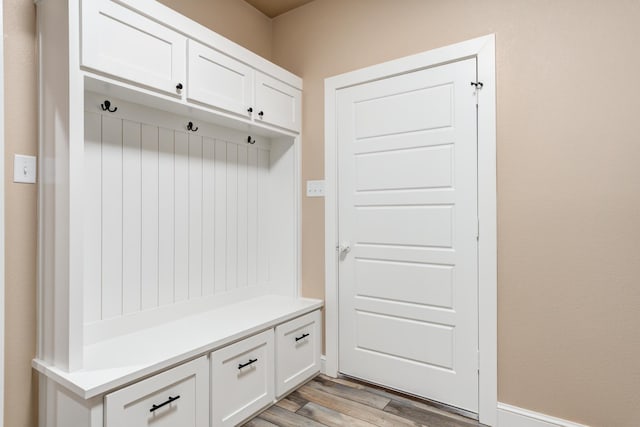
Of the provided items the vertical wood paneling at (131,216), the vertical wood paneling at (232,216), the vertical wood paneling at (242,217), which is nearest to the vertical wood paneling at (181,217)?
the vertical wood paneling at (131,216)

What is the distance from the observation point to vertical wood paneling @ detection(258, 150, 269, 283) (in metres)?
2.72

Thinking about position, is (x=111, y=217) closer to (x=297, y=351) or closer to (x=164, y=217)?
(x=164, y=217)

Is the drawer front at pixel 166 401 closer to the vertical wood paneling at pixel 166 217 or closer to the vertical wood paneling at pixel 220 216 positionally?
the vertical wood paneling at pixel 166 217

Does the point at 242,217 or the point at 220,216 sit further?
the point at 242,217

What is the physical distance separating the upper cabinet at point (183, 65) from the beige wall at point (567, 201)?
3.87 ft

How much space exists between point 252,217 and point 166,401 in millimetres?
1366

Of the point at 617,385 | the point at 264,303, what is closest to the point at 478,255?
the point at 617,385

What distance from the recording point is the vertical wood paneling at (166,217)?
6.74 feet

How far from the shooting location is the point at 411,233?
223cm

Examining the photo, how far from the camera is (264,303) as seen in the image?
8.27 ft

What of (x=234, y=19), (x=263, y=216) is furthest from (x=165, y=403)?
(x=234, y=19)

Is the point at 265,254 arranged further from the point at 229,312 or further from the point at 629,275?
the point at 629,275

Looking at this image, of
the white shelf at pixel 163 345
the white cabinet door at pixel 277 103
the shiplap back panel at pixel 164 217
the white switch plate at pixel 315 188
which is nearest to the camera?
the white shelf at pixel 163 345

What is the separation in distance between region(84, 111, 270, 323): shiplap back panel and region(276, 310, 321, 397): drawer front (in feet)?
1.64
